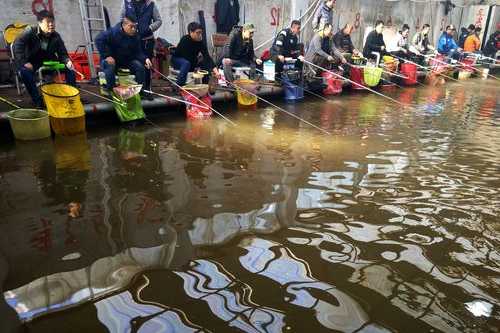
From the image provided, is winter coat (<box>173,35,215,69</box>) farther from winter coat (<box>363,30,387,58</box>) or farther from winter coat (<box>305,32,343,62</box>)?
winter coat (<box>363,30,387,58</box>)

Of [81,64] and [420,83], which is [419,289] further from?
[420,83]

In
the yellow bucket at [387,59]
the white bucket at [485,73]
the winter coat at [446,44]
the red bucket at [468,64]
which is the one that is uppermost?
the winter coat at [446,44]

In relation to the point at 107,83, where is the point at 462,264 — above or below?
below

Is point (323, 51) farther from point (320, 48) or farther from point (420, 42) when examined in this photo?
point (420, 42)

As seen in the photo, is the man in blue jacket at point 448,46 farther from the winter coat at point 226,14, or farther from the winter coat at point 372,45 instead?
the winter coat at point 226,14

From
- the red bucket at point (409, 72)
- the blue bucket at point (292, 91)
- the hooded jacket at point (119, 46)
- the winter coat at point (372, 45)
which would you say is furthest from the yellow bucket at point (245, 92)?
the red bucket at point (409, 72)

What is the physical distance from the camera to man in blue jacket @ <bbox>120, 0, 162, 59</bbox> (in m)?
Result: 8.08

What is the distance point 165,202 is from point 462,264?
2.72m

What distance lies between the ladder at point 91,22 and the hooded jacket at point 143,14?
149cm

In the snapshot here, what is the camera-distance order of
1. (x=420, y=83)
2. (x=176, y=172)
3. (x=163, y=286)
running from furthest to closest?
(x=420, y=83) < (x=176, y=172) < (x=163, y=286)

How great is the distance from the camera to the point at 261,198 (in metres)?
4.34

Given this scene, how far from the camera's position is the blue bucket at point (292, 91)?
10.2 metres

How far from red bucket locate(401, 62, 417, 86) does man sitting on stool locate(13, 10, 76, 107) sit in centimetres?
1076

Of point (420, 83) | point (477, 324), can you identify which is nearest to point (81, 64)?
point (477, 324)
